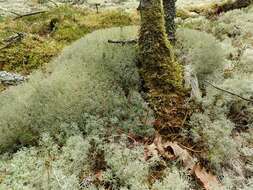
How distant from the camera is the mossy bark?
450 cm

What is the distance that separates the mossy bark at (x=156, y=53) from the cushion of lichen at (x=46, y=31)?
201 cm

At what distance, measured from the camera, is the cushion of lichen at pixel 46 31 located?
6309mm

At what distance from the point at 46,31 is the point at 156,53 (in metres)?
4.23

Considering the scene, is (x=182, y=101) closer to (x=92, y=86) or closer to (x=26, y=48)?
(x=92, y=86)

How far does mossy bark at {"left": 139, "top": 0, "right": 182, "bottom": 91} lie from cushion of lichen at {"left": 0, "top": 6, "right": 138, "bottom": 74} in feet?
6.59

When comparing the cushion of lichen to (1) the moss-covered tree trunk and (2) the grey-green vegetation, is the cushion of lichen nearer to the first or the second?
(2) the grey-green vegetation

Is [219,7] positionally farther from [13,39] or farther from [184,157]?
[184,157]

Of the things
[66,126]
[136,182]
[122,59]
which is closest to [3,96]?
[66,126]

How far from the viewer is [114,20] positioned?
8211 millimetres

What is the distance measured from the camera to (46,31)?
8172 millimetres

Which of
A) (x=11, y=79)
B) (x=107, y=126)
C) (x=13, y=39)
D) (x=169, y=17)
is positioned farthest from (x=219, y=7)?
(x=107, y=126)

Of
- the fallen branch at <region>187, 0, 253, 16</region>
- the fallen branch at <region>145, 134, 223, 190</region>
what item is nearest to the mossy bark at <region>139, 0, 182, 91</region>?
the fallen branch at <region>145, 134, 223, 190</region>

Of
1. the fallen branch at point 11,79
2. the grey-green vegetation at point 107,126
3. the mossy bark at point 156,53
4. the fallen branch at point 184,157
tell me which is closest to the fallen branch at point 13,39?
the fallen branch at point 11,79

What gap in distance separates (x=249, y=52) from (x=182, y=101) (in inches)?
74.0
